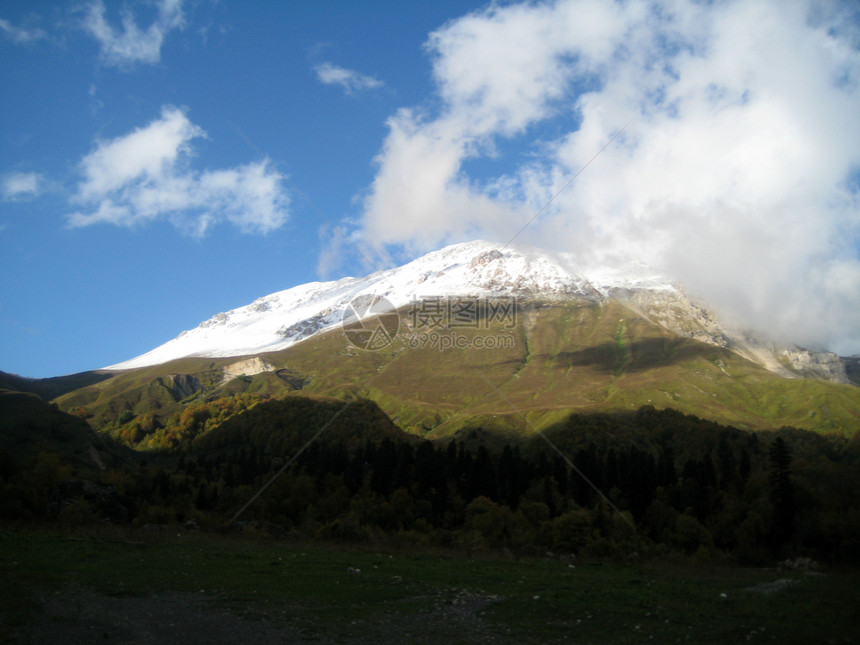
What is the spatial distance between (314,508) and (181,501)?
20.2m

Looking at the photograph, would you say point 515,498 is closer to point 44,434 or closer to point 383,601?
point 383,601

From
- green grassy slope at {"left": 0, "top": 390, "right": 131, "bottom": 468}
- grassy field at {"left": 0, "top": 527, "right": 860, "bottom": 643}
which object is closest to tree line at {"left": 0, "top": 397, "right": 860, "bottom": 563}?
green grassy slope at {"left": 0, "top": 390, "right": 131, "bottom": 468}

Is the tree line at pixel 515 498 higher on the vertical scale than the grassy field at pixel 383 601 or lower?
lower

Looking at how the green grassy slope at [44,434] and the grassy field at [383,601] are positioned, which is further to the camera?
the green grassy slope at [44,434]

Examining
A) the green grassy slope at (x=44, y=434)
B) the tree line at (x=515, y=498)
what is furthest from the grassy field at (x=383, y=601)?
the green grassy slope at (x=44, y=434)

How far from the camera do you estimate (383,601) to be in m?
22.5

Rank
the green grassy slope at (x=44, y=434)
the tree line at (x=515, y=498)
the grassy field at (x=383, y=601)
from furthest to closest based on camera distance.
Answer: the green grassy slope at (x=44, y=434)
the tree line at (x=515, y=498)
the grassy field at (x=383, y=601)

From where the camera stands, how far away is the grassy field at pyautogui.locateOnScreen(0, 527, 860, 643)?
17219 mm

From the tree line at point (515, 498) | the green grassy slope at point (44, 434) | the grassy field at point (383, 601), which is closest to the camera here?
the grassy field at point (383, 601)

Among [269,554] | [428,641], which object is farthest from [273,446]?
[428,641]

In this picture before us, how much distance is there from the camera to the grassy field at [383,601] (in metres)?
17.2

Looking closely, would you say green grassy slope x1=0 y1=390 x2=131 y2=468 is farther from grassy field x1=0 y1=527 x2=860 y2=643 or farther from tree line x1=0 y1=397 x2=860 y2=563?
grassy field x1=0 y1=527 x2=860 y2=643

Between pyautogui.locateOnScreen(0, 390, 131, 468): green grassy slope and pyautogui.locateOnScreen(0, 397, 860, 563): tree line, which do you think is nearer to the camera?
pyautogui.locateOnScreen(0, 397, 860, 563): tree line

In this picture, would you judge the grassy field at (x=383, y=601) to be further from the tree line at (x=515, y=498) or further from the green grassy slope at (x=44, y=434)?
the green grassy slope at (x=44, y=434)
